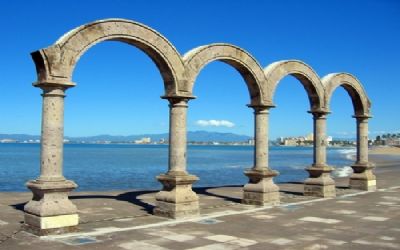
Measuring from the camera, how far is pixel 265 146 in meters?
15.9

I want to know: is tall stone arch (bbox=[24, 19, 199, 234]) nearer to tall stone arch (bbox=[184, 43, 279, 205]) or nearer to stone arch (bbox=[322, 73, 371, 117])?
tall stone arch (bbox=[184, 43, 279, 205])

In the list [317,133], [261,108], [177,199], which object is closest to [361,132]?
[317,133]

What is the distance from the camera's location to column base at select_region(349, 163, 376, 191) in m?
20.9

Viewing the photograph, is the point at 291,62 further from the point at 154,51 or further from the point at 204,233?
the point at 204,233

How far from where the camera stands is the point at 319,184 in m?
18.1

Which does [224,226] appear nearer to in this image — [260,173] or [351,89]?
[260,173]

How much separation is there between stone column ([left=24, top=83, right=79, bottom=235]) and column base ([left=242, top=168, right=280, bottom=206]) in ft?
22.2

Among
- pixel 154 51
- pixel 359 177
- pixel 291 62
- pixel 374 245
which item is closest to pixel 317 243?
pixel 374 245

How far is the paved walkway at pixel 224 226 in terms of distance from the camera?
974 cm

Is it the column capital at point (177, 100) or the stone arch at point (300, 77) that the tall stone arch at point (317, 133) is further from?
the column capital at point (177, 100)

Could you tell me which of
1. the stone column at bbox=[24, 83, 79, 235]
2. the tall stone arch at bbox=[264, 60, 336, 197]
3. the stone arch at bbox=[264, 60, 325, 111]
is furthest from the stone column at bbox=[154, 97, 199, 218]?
the tall stone arch at bbox=[264, 60, 336, 197]


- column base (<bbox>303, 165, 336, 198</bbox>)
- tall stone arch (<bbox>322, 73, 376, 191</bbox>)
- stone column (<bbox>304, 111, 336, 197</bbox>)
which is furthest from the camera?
tall stone arch (<bbox>322, 73, 376, 191</bbox>)

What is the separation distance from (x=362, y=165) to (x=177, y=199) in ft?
38.2

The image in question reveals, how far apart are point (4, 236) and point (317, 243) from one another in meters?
6.80
